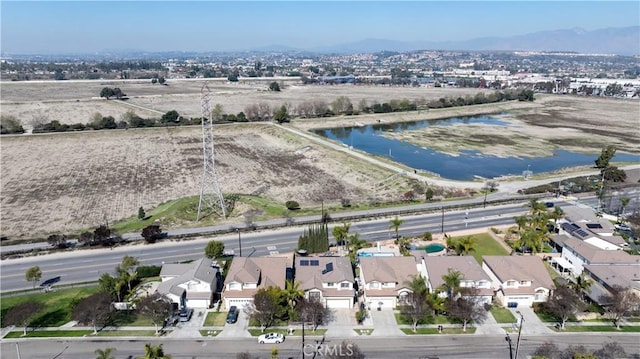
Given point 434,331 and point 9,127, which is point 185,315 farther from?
point 9,127

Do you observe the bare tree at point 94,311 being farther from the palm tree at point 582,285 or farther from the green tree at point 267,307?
the palm tree at point 582,285

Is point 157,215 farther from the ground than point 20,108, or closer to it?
closer to it

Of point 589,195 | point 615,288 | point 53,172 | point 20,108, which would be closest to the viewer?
point 615,288

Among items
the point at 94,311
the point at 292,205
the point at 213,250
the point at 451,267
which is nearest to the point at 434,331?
the point at 451,267

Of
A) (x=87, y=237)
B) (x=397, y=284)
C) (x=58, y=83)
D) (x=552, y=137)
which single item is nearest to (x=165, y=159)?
(x=87, y=237)

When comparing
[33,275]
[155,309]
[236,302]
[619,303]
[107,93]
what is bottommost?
[236,302]

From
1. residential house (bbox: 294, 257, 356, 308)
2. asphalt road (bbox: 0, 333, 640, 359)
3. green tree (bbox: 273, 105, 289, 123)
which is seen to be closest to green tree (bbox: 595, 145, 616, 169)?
asphalt road (bbox: 0, 333, 640, 359)

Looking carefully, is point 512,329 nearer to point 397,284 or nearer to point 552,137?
point 397,284

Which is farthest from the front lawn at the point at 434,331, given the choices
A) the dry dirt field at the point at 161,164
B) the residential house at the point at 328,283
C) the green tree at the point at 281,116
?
the green tree at the point at 281,116
